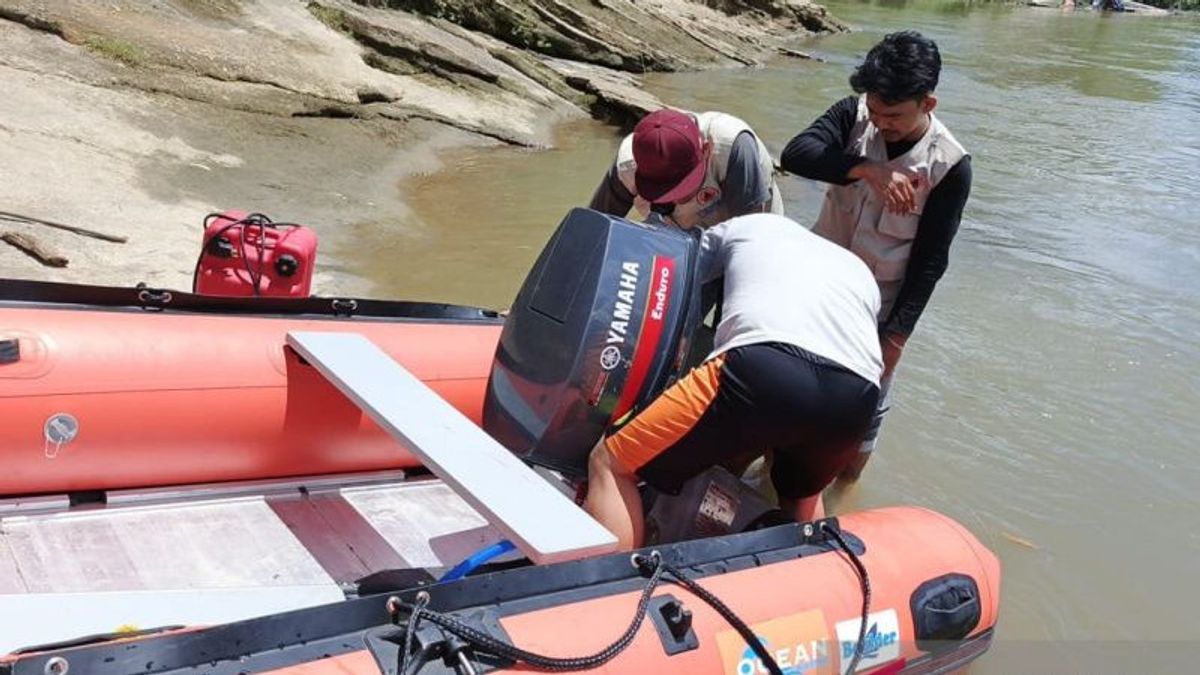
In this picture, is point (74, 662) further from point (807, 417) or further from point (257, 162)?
point (257, 162)

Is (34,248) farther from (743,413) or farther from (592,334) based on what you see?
(743,413)

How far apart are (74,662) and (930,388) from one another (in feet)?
13.2

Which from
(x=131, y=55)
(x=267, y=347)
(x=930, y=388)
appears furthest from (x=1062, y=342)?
(x=131, y=55)

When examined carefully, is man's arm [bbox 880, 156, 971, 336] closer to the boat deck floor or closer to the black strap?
the boat deck floor

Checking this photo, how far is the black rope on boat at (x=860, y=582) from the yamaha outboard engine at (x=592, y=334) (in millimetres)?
487

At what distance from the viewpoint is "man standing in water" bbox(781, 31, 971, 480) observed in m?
2.75

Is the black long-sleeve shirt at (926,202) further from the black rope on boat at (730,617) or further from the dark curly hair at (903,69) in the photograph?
the black rope on boat at (730,617)

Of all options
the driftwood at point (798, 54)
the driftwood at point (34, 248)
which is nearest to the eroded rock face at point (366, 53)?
the driftwood at point (34, 248)

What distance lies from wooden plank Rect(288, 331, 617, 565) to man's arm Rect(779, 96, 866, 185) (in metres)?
1.16

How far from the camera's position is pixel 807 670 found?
7.56 feet

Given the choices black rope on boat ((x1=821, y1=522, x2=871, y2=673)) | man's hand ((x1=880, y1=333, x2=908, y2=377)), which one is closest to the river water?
man's hand ((x1=880, y1=333, x2=908, y2=377))

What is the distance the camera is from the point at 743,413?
2242 mm

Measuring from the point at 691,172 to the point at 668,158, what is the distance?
0.23 ft

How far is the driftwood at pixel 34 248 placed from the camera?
4.51 metres
